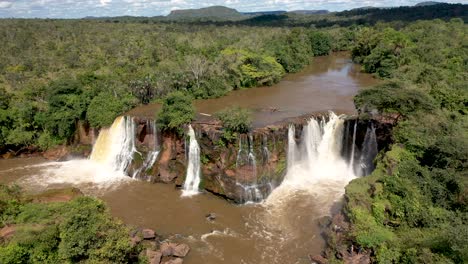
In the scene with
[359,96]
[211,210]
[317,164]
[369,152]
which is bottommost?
[211,210]

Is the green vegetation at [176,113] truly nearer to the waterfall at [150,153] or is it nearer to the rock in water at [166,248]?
the waterfall at [150,153]

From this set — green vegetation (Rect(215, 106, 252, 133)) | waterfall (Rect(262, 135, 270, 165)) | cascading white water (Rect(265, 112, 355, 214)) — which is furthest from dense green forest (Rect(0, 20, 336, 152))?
cascading white water (Rect(265, 112, 355, 214))

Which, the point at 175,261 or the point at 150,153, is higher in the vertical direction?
the point at 150,153

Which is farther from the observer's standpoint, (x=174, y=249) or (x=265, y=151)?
(x=265, y=151)

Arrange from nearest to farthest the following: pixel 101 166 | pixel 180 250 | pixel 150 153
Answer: pixel 180 250 < pixel 150 153 < pixel 101 166

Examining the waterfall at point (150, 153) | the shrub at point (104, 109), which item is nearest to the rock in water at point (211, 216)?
the waterfall at point (150, 153)

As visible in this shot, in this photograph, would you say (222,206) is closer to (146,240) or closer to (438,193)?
(146,240)

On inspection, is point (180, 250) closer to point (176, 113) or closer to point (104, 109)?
point (176, 113)

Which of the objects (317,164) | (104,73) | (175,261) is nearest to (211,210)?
(175,261)
